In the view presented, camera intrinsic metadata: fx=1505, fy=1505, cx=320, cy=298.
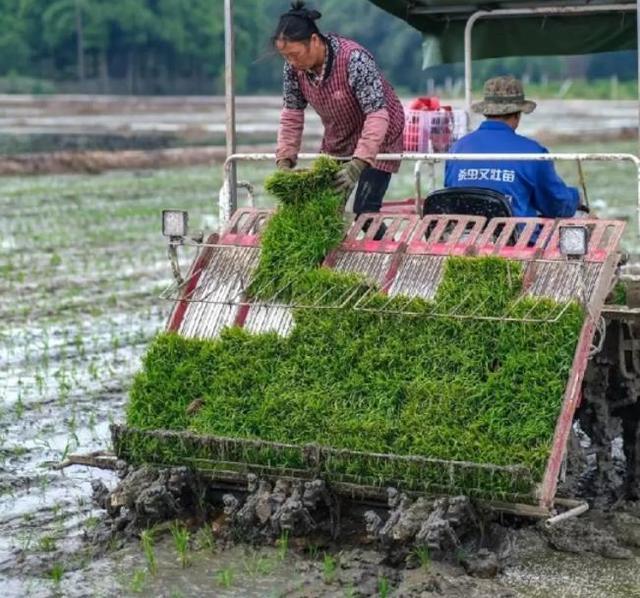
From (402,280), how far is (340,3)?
78746 millimetres

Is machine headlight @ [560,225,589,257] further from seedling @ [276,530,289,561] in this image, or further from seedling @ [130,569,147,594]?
seedling @ [130,569,147,594]

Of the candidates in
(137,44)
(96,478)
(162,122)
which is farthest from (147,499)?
(137,44)

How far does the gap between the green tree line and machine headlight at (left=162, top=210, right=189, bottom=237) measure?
59.2 meters

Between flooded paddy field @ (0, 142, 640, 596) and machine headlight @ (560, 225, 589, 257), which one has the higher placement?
machine headlight @ (560, 225, 589, 257)

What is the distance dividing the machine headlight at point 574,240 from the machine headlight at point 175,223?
180 centimetres

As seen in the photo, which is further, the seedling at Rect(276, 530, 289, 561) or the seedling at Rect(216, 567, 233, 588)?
the seedling at Rect(276, 530, 289, 561)

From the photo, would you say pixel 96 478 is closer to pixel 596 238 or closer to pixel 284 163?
pixel 284 163

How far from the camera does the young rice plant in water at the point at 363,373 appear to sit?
6.15 m

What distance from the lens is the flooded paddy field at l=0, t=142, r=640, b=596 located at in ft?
19.8

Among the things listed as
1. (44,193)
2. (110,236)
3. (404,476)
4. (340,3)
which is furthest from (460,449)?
(340,3)

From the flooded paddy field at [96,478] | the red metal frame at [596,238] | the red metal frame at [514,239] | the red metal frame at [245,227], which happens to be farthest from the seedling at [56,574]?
the red metal frame at [596,238]

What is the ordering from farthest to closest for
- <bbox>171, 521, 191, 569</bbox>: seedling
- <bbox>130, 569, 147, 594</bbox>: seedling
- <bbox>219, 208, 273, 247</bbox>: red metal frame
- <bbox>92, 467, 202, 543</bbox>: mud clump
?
1. <bbox>219, 208, 273, 247</bbox>: red metal frame
2. <bbox>92, 467, 202, 543</bbox>: mud clump
3. <bbox>171, 521, 191, 569</bbox>: seedling
4. <bbox>130, 569, 147, 594</bbox>: seedling

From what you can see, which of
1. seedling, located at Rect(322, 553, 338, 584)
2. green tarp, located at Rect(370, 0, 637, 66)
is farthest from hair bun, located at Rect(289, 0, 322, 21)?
seedling, located at Rect(322, 553, 338, 584)

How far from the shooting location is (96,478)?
796 centimetres
